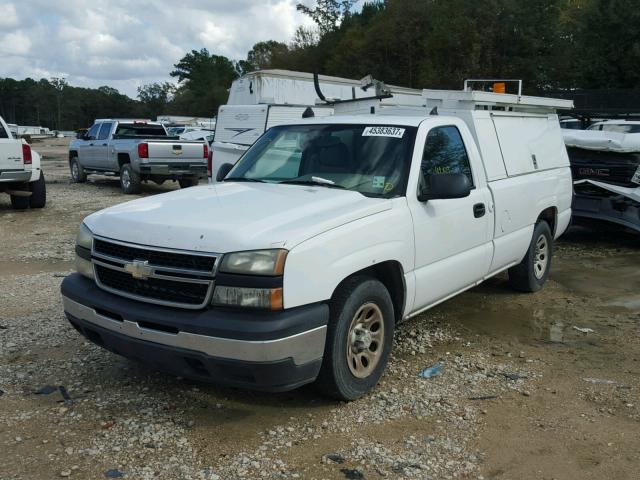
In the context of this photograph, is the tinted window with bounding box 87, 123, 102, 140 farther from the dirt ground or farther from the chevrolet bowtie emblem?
the chevrolet bowtie emblem

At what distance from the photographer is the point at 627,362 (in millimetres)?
4766

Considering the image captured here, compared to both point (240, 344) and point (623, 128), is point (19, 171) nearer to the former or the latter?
point (240, 344)

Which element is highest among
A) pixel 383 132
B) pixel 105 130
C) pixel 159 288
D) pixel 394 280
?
pixel 105 130

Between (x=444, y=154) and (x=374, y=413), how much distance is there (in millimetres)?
2089

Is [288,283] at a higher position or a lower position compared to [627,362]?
higher

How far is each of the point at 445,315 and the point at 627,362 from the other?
5.29 ft

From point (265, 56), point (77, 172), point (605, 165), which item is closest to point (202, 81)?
point (265, 56)

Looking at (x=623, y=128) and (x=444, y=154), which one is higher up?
(x=623, y=128)

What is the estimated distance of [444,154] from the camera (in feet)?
15.8

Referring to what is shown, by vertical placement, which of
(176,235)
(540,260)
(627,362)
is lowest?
(627,362)

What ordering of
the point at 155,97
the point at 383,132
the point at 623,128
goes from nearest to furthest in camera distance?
the point at 383,132, the point at 623,128, the point at 155,97

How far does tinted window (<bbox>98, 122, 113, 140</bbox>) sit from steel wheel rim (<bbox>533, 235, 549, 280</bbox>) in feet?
45.4

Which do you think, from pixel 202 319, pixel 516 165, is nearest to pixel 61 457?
pixel 202 319

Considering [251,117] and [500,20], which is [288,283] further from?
[500,20]
